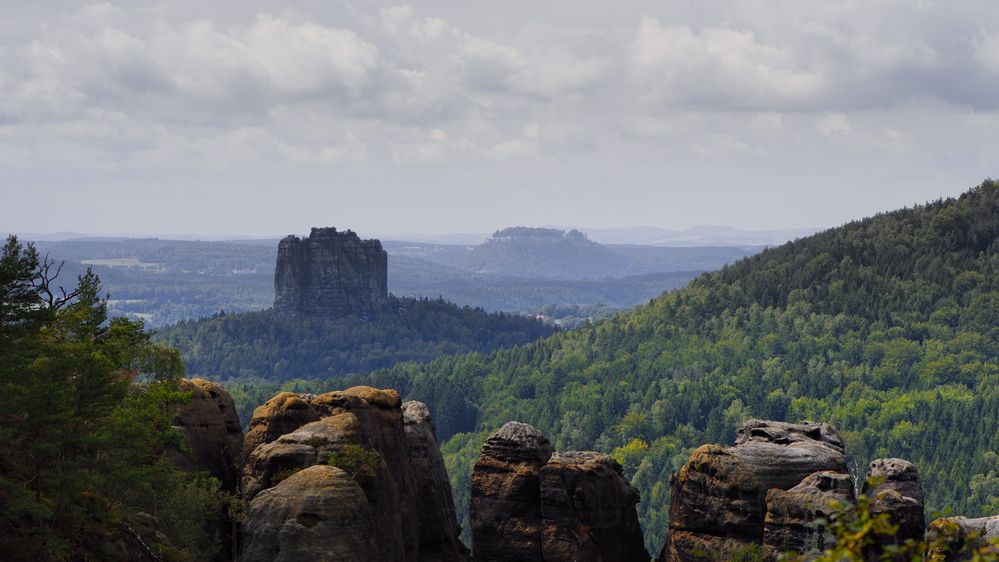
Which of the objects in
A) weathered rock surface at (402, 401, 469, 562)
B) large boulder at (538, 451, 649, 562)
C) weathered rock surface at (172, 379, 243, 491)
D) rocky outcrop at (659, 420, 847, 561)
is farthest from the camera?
weathered rock surface at (402, 401, 469, 562)

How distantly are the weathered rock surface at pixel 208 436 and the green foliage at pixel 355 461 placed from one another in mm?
11360

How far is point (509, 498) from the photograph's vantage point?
3543 inches

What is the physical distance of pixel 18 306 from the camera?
65062mm

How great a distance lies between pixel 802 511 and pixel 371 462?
82.2 ft

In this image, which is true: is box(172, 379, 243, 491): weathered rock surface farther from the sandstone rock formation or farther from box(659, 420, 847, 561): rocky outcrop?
the sandstone rock formation

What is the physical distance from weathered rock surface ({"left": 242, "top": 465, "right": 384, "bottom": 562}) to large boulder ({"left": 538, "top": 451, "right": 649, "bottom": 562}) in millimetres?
19800

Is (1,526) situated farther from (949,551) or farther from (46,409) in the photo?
(949,551)

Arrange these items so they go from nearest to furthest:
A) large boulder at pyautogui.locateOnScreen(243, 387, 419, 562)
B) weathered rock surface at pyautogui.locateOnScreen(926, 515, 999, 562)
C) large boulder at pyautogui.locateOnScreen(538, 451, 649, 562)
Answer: weathered rock surface at pyautogui.locateOnScreen(926, 515, 999, 562)
large boulder at pyautogui.locateOnScreen(243, 387, 419, 562)
large boulder at pyautogui.locateOnScreen(538, 451, 649, 562)

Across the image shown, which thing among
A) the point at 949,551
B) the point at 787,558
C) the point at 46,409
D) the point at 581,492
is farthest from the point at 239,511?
the point at 787,558

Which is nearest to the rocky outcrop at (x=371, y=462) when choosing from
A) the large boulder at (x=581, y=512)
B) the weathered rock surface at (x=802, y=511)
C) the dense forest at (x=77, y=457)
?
the dense forest at (x=77, y=457)

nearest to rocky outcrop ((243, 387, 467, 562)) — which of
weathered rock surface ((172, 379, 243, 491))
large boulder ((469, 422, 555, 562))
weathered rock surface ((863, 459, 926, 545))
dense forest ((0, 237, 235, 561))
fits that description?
large boulder ((469, 422, 555, 562))

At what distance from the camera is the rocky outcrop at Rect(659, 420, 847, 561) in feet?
258

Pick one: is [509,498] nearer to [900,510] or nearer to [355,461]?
[355,461]

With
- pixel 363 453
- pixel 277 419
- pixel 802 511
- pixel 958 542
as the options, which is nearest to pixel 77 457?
pixel 277 419
